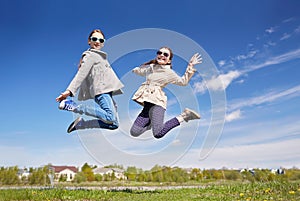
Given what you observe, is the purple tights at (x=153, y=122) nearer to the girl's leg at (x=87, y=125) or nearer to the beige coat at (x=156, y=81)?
the beige coat at (x=156, y=81)

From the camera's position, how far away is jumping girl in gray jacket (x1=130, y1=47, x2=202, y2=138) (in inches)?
274

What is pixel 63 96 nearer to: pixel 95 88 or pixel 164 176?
pixel 95 88

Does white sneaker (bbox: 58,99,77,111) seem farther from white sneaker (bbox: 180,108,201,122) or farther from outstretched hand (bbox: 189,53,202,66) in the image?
outstretched hand (bbox: 189,53,202,66)

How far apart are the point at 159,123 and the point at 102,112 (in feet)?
3.77

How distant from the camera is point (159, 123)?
694 centimetres

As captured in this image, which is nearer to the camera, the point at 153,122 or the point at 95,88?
the point at 95,88

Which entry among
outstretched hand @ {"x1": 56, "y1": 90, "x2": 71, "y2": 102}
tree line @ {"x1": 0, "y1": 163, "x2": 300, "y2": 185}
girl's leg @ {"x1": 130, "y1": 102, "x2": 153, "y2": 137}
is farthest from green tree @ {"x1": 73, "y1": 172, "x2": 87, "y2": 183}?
outstretched hand @ {"x1": 56, "y1": 90, "x2": 71, "y2": 102}

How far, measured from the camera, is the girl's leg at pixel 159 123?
6.91 metres

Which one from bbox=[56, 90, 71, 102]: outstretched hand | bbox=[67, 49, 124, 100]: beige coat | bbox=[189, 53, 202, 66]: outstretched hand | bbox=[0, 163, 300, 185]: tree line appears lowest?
bbox=[0, 163, 300, 185]: tree line

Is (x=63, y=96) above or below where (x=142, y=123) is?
above

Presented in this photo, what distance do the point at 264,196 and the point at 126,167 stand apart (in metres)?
2.75

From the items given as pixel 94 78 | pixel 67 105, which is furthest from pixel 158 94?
pixel 67 105

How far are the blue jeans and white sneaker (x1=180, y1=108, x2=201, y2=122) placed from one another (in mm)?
1363

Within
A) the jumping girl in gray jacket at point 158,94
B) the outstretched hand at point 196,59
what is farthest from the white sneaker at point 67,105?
the outstretched hand at point 196,59
